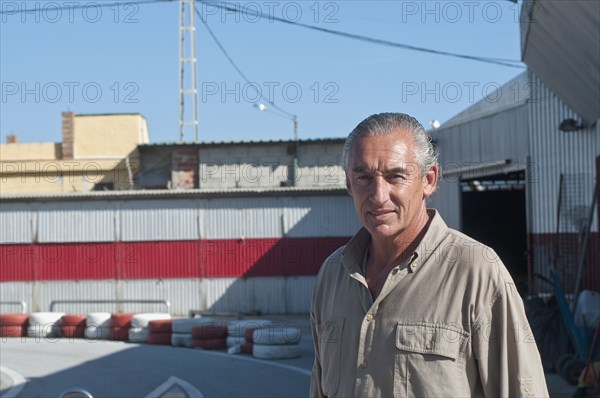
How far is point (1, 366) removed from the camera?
1524 centimetres

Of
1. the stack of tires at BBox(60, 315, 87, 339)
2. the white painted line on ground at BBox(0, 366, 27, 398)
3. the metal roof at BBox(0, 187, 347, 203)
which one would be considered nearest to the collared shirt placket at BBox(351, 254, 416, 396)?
the white painted line on ground at BBox(0, 366, 27, 398)

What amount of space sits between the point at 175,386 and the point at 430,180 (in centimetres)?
1002

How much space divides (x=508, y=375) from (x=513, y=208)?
2452cm

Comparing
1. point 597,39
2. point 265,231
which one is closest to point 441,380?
point 597,39

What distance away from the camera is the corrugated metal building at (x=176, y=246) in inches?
1027

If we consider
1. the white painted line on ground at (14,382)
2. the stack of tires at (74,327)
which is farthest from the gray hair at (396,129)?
the stack of tires at (74,327)

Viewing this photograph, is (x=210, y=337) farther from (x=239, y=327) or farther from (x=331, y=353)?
(x=331, y=353)

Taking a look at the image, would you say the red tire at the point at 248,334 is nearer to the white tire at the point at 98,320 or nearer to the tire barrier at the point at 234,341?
the tire barrier at the point at 234,341

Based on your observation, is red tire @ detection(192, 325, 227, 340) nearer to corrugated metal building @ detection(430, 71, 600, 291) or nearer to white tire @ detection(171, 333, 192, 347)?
white tire @ detection(171, 333, 192, 347)

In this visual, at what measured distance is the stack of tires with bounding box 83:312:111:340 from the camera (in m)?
20.2

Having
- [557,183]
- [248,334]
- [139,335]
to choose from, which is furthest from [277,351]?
[557,183]

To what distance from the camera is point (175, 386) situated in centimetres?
1263

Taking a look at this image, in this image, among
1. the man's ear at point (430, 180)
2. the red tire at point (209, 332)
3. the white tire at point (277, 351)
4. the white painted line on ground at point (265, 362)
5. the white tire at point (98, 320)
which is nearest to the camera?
the man's ear at point (430, 180)

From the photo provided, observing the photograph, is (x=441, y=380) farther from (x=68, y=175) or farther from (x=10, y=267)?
(x=68, y=175)
